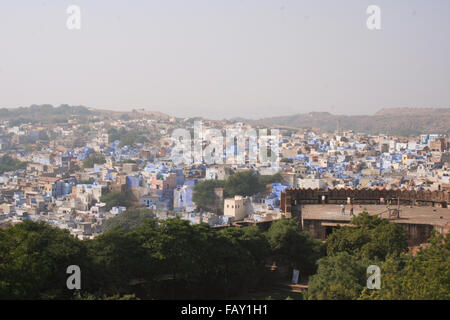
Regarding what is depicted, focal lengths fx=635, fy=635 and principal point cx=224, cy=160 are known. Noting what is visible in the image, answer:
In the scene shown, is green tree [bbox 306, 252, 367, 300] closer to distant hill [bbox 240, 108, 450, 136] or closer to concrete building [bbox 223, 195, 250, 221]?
concrete building [bbox 223, 195, 250, 221]

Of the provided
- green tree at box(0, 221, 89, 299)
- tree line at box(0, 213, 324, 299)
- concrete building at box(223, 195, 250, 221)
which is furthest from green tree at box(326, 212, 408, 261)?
concrete building at box(223, 195, 250, 221)

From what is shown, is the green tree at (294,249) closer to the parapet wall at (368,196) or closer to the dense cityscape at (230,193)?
the dense cityscape at (230,193)

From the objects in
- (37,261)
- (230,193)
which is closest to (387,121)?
(230,193)

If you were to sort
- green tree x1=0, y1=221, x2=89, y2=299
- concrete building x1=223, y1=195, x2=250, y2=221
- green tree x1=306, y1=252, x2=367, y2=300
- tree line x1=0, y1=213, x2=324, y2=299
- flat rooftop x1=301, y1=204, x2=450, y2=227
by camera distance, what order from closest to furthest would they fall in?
1. green tree x1=0, y1=221, x2=89, y2=299
2. tree line x1=0, y1=213, x2=324, y2=299
3. green tree x1=306, y1=252, x2=367, y2=300
4. flat rooftop x1=301, y1=204, x2=450, y2=227
5. concrete building x1=223, y1=195, x2=250, y2=221

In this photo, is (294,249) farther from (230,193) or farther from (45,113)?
(45,113)

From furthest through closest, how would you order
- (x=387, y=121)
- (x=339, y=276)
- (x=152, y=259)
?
1. (x=387, y=121)
2. (x=152, y=259)
3. (x=339, y=276)
